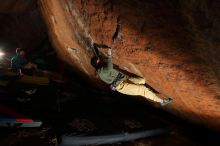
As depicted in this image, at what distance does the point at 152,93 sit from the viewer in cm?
620

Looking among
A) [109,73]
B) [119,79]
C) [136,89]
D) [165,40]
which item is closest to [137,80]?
[136,89]

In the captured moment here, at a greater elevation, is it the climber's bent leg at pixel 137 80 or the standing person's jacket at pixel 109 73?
the standing person's jacket at pixel 109 73

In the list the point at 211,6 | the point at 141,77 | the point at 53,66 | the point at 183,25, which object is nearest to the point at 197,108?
the point at 141,77

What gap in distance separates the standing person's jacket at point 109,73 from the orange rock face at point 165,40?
0.23m

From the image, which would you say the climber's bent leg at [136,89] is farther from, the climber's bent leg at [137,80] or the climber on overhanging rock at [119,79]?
the climber's bent leg at [137,80]

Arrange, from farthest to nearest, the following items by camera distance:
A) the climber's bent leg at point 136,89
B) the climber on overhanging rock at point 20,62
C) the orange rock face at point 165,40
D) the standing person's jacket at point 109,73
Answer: the climber on overhanging rock at point 20,62 → the climber's bent leg at point 136,89 → the standing person's jacket at point 109,73 → the orange rock face at point 165,40

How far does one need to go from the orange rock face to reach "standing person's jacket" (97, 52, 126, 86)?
23 cm

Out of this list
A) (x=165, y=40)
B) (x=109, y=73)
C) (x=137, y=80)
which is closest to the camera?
(x=165, y=40)

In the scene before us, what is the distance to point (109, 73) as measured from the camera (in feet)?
19.6

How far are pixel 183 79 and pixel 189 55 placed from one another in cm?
88

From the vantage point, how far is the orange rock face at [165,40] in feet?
12.1

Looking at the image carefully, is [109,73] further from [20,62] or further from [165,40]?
[20,62]

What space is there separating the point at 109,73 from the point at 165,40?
203cm

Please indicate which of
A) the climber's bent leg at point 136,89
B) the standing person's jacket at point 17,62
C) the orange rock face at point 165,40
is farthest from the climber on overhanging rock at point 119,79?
the standing person's jacket at point 17,62
